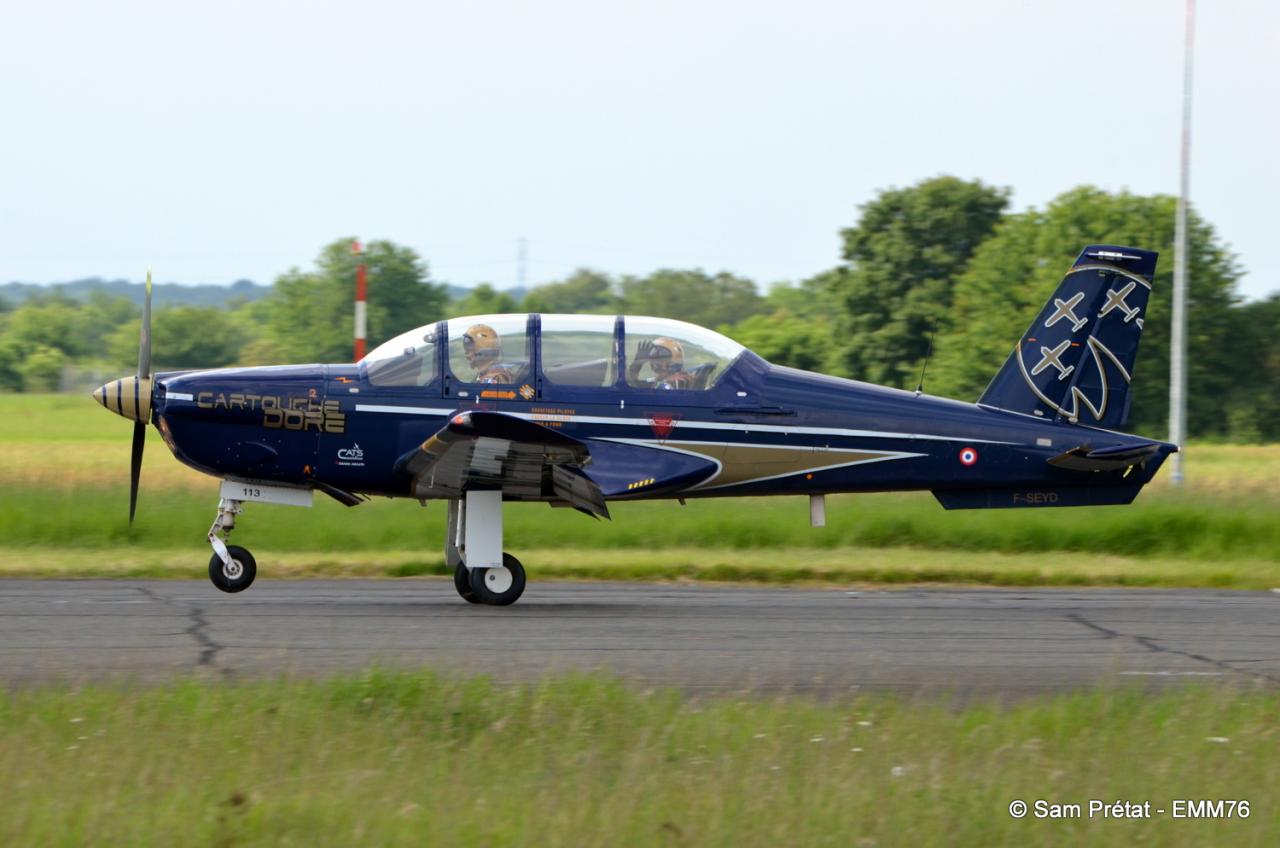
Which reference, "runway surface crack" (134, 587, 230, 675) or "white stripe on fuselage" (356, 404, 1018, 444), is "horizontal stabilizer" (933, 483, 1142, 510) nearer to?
"white stripe on fuselage" (356, 404, 1018, 444)

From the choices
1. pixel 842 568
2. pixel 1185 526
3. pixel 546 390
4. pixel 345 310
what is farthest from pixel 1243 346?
pixel 546 390

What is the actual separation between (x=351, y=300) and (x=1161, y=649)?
155 feet

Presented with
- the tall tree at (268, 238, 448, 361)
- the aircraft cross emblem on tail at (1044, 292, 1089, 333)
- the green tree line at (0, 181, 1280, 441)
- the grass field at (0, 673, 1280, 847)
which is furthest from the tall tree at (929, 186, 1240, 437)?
the grass field at (0, 673, 1280, 847)

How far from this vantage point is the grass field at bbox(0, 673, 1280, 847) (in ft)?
16.9

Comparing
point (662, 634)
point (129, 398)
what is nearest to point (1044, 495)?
point (662, 634)

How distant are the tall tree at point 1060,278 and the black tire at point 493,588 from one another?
35.7m

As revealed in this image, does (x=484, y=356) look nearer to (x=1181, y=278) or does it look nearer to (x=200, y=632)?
(x=200, y=632)

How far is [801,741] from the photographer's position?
6.44 meters

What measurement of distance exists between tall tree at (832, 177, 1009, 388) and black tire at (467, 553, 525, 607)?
41712mm

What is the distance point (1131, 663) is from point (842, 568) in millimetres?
5377

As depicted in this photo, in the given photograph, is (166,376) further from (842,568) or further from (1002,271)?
(1002,271)

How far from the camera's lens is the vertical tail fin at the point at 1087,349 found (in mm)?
12305

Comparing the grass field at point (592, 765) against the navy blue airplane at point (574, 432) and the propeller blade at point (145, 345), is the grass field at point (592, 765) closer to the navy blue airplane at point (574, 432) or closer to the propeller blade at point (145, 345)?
the navy blue airplane at point (574, 432)

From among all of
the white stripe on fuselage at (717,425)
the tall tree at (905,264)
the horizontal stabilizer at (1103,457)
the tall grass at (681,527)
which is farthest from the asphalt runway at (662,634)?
the tall tree at (905,264)
